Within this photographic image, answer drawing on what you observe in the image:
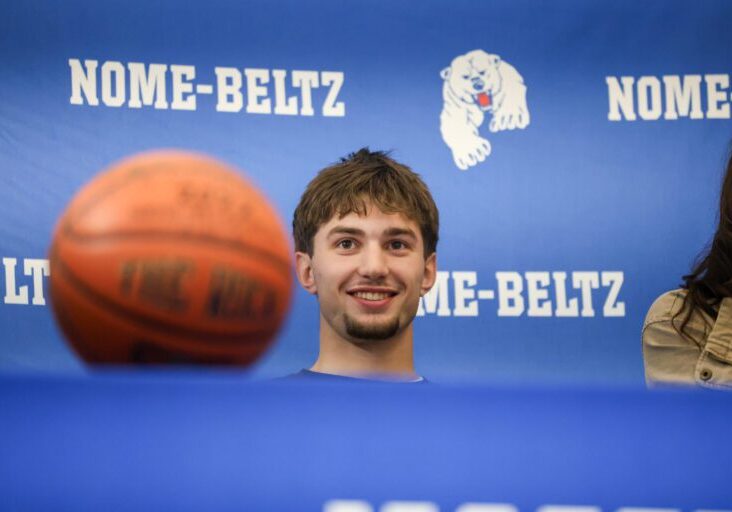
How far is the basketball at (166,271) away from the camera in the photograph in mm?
758

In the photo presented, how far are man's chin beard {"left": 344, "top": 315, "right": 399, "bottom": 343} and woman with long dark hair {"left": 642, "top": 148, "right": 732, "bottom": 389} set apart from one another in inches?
13.6

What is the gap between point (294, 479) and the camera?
1.46 feet

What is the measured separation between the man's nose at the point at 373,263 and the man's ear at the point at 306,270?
0.43 ft

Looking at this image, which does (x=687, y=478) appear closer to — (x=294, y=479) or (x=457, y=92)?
(x=294, y=479)

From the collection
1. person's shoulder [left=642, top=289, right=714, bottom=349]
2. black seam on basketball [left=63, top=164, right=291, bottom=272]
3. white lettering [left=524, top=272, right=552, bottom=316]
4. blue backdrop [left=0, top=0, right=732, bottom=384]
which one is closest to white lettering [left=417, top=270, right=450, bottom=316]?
blue backdrop [left=0, top=0, right=732, bottom=384]

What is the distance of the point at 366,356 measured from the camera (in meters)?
1.36

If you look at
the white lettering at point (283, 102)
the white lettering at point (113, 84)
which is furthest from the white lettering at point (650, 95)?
the white lettering at point (113, 84)

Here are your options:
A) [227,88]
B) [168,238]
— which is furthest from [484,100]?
[168,238]

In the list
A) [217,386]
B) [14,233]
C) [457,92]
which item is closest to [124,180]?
[217,386]

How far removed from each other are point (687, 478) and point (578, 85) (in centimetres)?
173

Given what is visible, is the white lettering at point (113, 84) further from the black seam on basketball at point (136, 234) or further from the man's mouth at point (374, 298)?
the black seam on basketball at point (136, 234)

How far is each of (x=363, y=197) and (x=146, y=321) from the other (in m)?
0.67

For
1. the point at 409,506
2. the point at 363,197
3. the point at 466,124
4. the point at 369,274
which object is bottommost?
the point at 409,506

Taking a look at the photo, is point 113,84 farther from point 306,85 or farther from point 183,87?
point 306,85
